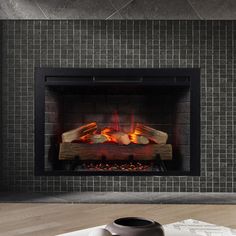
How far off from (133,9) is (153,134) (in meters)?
1.01

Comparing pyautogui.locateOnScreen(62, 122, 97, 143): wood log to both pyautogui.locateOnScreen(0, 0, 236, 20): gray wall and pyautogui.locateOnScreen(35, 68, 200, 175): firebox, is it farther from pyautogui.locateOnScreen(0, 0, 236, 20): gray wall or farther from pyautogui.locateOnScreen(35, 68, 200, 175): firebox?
pyautogui.locateOnScreen(0, 0, 236, 20): gray wall

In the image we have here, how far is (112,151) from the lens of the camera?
395 centimetres

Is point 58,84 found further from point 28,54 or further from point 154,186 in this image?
point 154,186

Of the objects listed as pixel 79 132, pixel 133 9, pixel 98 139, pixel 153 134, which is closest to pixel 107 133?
pixel 98 139

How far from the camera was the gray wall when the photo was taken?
384cm

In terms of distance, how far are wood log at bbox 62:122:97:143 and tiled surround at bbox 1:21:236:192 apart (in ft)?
0.88

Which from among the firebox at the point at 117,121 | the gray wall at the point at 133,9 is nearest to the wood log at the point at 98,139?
the firebox at the point at 117,121

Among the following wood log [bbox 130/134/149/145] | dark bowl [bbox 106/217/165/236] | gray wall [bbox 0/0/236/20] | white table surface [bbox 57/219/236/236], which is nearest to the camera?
dark bowl [bbox 106/217/165/236]

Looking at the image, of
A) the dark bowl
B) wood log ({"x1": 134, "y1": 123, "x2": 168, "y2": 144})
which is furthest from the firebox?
the dark bowl

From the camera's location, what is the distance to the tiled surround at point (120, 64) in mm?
3855

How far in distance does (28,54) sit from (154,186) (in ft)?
4.74

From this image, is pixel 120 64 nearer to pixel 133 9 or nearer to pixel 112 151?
pixel 133 9

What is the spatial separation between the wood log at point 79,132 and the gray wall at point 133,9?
868 millimetres

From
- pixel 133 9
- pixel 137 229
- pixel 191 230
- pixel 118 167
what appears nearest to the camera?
pixel 137 229
